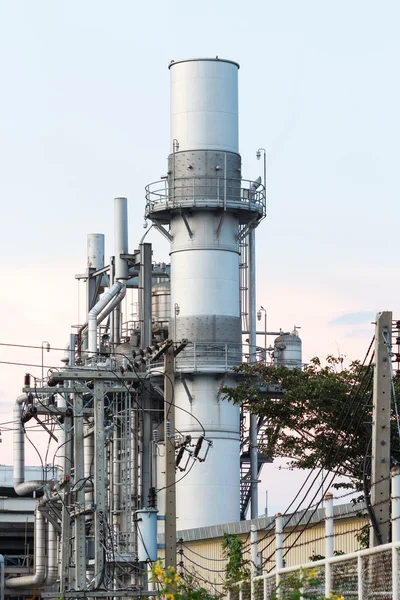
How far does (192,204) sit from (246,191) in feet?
9.83

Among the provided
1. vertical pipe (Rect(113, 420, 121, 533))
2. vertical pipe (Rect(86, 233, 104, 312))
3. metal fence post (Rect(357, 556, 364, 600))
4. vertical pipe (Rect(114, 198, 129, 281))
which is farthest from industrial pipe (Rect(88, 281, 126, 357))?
metal fence post (Rect(357, 556, 364, 600))

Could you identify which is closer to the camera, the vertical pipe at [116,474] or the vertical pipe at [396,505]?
the vertical pipe at [396,505]

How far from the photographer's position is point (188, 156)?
2411 inches

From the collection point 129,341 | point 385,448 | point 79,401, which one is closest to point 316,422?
point 79,401

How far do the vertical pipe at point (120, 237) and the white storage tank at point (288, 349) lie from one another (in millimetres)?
7592

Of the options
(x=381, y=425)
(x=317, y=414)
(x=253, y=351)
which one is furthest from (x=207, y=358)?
(x=381, y=425)

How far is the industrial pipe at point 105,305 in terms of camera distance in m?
63.2

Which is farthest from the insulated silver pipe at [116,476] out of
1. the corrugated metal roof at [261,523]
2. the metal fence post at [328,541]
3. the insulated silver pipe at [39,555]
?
the metal fence post at [328,541]

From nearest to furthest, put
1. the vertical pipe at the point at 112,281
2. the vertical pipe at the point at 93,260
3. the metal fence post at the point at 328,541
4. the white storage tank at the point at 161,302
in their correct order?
the metal fence post at the point at 328,541 < the vertical pipe at the point at 112,281 < the white storage tank at the point at 161,302 < the vertical pipe at the point at 93,260

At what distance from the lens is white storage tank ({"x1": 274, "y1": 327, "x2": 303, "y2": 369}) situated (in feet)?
211

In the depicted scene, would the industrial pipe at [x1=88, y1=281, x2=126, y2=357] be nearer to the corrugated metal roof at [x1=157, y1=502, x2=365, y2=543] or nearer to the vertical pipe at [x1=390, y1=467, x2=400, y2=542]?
the corrugated metal roof at [x1=157, y1=502, x2=365, y2=543]

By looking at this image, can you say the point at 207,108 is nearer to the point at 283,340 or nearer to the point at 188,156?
the point at 188,156

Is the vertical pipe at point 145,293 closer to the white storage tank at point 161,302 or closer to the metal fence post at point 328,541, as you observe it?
the white storage tank at point 161,302

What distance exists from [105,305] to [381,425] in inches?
1629
